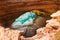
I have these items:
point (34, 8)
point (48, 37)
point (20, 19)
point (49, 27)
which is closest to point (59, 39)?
point (48, 37)

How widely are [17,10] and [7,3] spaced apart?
0.82 ft

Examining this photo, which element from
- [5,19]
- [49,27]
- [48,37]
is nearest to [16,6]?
[5,19]

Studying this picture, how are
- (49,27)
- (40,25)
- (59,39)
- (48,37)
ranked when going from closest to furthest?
(59,39) → (48,37) → (49,27) → (40,25)

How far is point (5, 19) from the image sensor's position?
3.37 meters

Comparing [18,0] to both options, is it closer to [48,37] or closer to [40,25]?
[40,25]

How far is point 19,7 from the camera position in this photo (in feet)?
11.3

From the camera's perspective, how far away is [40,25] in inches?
115

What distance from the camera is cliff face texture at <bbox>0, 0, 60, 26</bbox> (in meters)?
3.37

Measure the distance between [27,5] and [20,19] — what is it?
507mm

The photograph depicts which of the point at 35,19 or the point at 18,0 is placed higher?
the point at 18,0

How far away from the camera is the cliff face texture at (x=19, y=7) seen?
11.1 feet

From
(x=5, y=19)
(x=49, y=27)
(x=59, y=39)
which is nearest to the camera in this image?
(x=59, y=39)

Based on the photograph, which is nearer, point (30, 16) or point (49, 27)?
point (49, 27)

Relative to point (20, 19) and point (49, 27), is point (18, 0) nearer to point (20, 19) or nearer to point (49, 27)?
point (20, 19)
